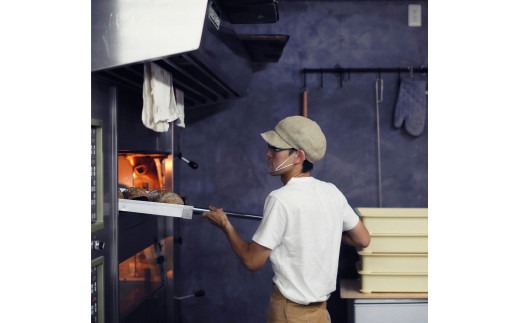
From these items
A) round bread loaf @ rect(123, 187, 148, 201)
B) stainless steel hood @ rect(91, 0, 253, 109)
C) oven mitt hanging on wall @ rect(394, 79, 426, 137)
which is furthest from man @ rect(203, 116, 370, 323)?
oven mitt hanging on wall @ rect(394, 79, 426, 137)

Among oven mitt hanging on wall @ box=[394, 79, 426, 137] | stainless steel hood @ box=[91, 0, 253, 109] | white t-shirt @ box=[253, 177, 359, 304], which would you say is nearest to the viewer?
stainless steel hood @ box=[91, 0, 253, 109]

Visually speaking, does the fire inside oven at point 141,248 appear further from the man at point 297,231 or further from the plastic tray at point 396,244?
the plastic tray at point 396,244

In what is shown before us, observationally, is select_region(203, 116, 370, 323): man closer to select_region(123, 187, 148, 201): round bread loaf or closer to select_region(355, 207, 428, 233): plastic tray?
select_region(123, 187, 148, 201): round bread loaf

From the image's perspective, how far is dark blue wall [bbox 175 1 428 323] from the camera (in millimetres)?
3814

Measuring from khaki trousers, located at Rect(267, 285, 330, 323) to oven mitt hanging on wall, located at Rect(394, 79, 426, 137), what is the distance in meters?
1.87

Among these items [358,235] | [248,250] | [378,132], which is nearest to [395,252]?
[358,235]

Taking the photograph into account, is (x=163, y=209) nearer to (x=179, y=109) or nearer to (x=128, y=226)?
(x=128, y=226)

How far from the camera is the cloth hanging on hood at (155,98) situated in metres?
2.16

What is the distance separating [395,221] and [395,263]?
22 centimetres

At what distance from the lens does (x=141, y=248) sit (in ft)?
9.53

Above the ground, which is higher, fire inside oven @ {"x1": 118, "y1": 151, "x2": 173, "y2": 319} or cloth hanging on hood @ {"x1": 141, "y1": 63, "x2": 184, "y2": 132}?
cloth hanging on hood @ {"x1": 141, "y1": 63, "x2": 184, "y2": 132}
